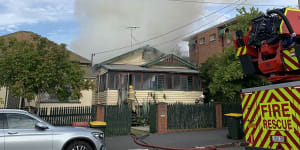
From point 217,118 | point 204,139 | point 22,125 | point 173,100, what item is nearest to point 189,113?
point 217,118

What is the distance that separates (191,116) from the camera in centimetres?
1352

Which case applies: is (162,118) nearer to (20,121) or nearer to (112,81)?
(112,81)

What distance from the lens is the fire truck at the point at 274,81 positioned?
4.78 metres

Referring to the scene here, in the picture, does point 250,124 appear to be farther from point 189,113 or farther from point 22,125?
point 189,113

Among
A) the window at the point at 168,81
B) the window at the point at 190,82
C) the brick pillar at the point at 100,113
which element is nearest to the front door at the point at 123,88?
the window at the point at 168,81

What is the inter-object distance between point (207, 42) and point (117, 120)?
86.2 feet

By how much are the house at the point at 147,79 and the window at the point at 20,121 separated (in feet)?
40.6

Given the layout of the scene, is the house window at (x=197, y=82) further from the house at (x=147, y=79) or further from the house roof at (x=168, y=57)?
the house roof at (x=168, y=57)

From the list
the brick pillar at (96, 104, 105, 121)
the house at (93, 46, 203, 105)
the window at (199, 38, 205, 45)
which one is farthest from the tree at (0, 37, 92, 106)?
the window at (199, 38, 205, 45)

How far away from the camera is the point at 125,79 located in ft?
62.4

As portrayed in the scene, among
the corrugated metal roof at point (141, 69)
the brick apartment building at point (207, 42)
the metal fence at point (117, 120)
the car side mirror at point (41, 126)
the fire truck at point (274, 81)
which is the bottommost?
the metal fence at point (117, 120)

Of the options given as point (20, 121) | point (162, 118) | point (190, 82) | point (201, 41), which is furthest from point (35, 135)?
point (201, 41)

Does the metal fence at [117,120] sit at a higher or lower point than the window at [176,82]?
lower

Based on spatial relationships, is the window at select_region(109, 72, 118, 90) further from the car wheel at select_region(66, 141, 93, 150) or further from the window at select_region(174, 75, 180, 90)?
the car wheel at select_region(66, 141, 93, 150)
